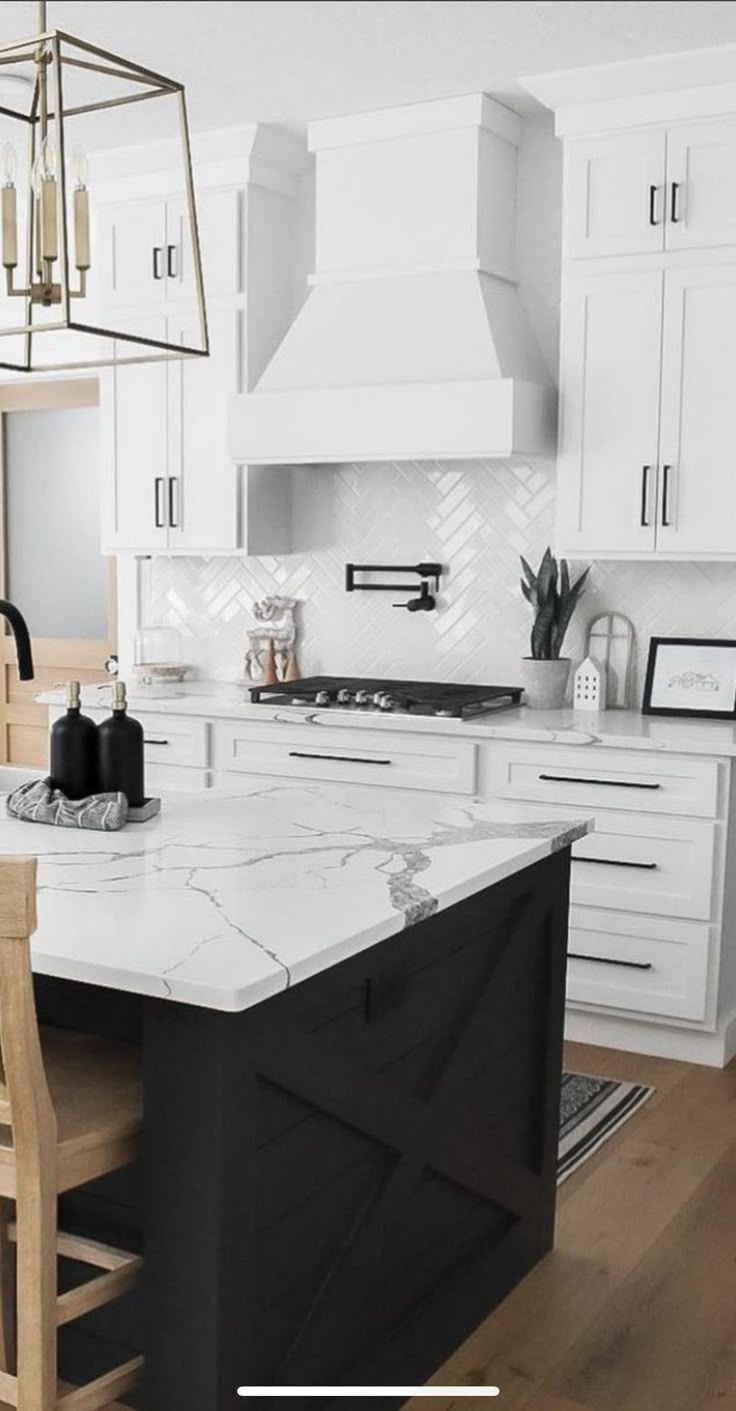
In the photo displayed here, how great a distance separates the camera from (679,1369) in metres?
2.56

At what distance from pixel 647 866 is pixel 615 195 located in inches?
78.4

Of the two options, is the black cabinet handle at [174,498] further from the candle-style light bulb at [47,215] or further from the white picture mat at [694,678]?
the candle-style light bulb at [47,215]

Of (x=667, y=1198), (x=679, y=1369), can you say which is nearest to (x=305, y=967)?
(x=679, y=1369)

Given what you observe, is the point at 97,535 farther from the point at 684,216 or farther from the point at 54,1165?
the point at 54,1165

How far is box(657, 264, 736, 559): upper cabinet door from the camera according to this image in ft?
13.5

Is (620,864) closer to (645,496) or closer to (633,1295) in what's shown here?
(645,496)

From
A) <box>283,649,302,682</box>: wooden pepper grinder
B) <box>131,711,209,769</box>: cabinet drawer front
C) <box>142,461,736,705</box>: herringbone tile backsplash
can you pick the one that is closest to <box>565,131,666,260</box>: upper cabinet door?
<box>142,461,736,705</box>: herringbone tile backsplash

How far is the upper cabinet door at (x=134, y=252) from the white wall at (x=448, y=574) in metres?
0.89

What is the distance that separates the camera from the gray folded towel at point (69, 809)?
2.69m

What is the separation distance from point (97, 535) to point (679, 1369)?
14.0ft

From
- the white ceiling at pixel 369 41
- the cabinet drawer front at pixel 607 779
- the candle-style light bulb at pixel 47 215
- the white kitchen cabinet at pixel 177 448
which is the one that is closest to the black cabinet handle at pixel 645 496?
the cabinet drawer front at pixel 607 779

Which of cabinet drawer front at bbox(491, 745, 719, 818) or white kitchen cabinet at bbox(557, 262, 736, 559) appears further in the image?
white kitchen cabinet at bbox(557, 262, 736, 559)

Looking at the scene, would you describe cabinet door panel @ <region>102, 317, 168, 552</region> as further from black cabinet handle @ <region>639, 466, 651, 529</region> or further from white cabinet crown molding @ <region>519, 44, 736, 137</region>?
black cabinet handle @ <region>639, 466, 651, 529</region>

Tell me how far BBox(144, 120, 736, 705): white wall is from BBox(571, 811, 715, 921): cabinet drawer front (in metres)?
0.75
